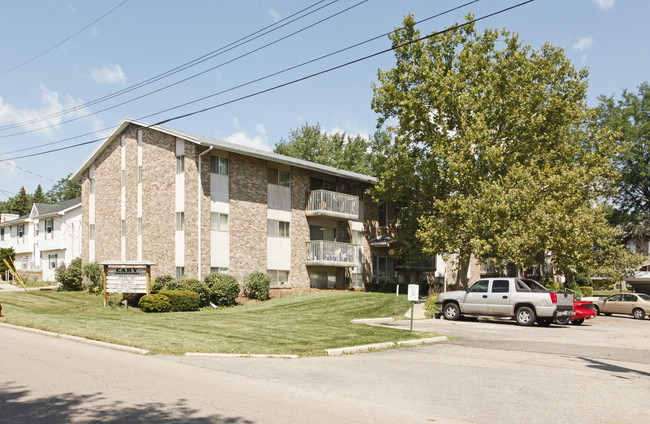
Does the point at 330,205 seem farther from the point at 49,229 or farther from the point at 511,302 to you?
the point at 49,229

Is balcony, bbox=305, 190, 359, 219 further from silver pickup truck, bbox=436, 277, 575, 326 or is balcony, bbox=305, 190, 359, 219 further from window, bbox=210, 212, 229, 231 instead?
silver pickup truck, bbox=436, 277, 575, 326

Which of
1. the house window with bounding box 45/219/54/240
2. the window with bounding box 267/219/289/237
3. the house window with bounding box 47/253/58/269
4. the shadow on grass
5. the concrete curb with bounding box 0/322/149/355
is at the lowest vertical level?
the concrete curb with bounding box 0/322/149/355

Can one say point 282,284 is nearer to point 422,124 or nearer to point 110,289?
point 110,289

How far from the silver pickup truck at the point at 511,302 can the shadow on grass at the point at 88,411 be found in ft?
54.8

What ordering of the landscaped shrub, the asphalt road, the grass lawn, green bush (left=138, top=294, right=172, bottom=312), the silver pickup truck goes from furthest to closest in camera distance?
the landscaped shrub < green bush (left=138, top=294, right=172, bottom=312) < the silver pickup truck < the grass lawn < the asphalt road

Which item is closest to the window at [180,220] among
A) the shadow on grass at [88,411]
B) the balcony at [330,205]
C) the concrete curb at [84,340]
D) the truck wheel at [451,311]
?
the balcony at [330,205]

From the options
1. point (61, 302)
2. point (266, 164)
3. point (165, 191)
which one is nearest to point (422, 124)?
point (266, 164)

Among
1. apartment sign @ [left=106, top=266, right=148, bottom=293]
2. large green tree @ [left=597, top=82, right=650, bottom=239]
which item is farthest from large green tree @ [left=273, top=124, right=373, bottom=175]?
apartment sign @ [left=106, top=266, right=148, bottom=293]

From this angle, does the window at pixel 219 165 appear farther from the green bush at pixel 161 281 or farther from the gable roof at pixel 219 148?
the green bush at pixel 161 281

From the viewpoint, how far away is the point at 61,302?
2836cm

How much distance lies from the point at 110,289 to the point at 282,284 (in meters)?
10.0

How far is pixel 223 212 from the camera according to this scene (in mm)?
29359

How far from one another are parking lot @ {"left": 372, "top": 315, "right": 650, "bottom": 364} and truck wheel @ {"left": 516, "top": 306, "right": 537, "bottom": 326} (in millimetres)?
325

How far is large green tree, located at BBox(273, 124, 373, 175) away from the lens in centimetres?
6906
